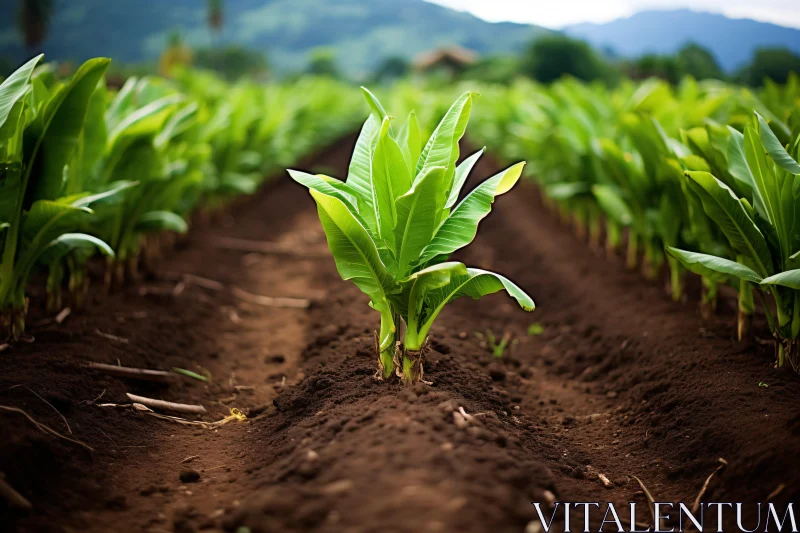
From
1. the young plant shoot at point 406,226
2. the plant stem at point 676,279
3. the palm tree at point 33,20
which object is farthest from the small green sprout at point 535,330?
the palm tree at point 33,20

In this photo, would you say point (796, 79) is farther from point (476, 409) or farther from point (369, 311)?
point (476, 409)

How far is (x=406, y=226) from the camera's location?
2580mm

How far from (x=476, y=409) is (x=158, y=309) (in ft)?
9.26

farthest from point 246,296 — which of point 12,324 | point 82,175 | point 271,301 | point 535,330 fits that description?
point 535,330

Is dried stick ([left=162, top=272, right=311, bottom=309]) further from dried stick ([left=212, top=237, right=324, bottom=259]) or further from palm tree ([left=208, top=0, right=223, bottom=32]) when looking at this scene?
palm tree ([left=208, top=0, right=223, bottom=32])

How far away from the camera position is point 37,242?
3.21m

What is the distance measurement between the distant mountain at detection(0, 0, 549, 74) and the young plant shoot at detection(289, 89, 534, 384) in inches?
1475

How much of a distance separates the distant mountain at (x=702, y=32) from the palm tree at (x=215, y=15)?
127 feet

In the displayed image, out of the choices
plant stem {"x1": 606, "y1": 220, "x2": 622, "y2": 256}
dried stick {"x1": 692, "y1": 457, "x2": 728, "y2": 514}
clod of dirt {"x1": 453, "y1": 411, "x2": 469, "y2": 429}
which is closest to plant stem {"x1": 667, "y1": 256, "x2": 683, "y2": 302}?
plant stem {"x1": 606, "y1": 220, "x2": 622, "y2": 256}

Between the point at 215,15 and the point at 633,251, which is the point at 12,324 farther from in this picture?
the point at 215,15

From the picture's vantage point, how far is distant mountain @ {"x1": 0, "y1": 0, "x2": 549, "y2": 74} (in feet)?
128

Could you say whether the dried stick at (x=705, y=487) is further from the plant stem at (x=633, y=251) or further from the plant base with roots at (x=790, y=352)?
the plant stem at (x=633, y=251)

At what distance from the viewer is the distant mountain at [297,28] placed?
39000 mm

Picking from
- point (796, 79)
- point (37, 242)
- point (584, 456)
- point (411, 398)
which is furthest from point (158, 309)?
point (796, 79)
